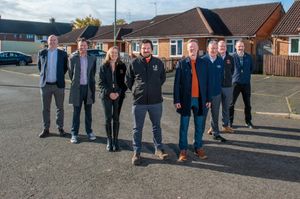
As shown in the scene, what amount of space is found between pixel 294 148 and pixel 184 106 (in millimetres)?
2408

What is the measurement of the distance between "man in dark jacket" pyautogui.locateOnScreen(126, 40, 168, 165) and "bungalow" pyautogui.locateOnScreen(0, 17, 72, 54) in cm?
7341

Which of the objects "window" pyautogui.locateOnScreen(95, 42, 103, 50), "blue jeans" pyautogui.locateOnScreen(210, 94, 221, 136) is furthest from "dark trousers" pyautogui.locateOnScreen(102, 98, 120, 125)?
"window" pyautogui.locateOnScreen(95, 42, 103, 50)

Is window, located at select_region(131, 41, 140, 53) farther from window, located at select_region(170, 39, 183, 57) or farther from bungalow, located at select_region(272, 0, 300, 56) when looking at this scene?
bungalow, located at select_region(272, 0, 300, 56)

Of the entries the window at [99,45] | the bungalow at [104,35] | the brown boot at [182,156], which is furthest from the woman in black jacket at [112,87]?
the window at [99,45]

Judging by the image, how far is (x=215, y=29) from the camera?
32.6m

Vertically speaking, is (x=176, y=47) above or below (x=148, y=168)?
above

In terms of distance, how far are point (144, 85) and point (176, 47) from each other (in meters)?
28.7

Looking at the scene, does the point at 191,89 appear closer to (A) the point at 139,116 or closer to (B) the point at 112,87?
(A) the point at 139,116

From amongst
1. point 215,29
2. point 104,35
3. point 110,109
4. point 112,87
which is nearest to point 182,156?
point 110,109

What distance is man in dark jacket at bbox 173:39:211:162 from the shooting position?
6457mm

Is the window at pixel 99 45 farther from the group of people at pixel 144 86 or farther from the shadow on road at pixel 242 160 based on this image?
A: the shadow on road at pixel 242 160

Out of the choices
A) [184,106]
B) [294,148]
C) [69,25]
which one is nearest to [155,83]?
[184,106]

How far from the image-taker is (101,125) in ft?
31.1

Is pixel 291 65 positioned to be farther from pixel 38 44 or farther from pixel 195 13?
pixel 38 44
